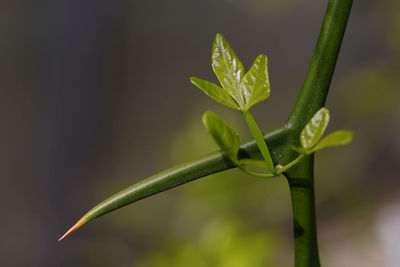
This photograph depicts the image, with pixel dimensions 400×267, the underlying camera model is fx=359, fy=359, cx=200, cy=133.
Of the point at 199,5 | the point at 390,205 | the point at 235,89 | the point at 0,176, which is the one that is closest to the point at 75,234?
the point at 0,176

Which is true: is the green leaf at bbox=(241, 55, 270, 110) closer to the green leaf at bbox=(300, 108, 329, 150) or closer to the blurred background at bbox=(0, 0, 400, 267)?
the green leaf at bbox=(300, 108, 329, 150)

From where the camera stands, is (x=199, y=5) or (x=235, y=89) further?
(x=199, y=5)

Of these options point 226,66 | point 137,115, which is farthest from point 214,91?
point 137,115

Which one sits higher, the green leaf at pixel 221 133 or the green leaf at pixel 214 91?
the green leaf at pixel 214 91

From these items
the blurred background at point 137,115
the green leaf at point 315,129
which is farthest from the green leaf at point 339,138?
the blurred background at point 137,115

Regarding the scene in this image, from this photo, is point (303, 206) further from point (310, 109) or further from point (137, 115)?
point (137, 115)

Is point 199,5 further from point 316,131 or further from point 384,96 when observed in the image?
point 316,131

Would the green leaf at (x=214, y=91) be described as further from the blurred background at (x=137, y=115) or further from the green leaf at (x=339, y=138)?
the blurred background at (x=137, y=115)
